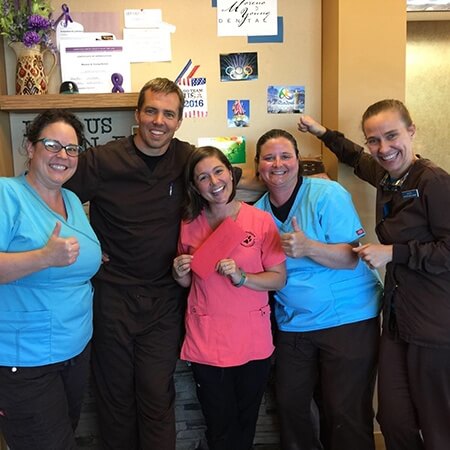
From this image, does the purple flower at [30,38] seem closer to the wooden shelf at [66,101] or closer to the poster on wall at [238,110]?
the wooden shelf at [66,101]

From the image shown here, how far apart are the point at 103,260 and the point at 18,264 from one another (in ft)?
1.57

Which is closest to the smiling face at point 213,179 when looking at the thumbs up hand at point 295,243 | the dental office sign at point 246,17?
the thumbs up hand at point 295,243

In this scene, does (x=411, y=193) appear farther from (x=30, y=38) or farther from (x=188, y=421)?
(x=30, y=38)

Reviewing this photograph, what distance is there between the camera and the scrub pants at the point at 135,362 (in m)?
1.68

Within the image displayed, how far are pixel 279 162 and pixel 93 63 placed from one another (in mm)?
1071

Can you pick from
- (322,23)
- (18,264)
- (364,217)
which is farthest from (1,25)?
(364,217)

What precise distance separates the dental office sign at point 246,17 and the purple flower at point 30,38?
81cm

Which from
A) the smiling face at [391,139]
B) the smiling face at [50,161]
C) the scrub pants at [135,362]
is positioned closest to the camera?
the smiling face at [50,161]

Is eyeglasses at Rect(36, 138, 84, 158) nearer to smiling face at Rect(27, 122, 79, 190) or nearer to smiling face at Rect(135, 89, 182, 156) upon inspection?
smiling face at Rect(27, 122, 79, 190)

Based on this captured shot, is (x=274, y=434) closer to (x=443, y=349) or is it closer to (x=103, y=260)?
(x=443, y=349)

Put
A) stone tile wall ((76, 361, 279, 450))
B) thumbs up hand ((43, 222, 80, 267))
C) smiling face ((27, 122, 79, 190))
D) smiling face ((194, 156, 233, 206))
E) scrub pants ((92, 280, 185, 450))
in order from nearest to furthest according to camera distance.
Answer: thumbs up hand ((43, 222, 80, 267)) → smiling face ((27, 122, 79, 190)) → smiling face ((194, 156, 233, 206)) → scrub pants ((92, 280, 185, 450)) → stone tile wall ((76, 361, 279, 450))

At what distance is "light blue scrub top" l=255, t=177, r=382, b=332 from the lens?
162 centimetres

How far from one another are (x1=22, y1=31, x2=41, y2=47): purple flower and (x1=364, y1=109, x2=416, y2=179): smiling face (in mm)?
1445

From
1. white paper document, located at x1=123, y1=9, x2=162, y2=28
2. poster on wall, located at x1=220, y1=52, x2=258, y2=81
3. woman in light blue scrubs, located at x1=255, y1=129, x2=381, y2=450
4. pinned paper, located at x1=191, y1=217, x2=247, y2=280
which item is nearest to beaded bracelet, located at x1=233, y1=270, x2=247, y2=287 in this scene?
pinned paper, located at x1=191, y1=217, x2=247, y2=280
